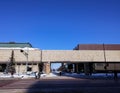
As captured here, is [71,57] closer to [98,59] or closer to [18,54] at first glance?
[98,59]

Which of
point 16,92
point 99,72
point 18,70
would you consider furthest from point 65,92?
point 18,70

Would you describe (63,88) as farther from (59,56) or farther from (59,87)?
(59,56)

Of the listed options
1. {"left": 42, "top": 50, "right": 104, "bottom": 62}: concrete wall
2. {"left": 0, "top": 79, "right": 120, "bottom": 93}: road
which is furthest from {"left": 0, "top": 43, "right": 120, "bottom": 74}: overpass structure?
{"left": 0, "top": 79, "right": 120, "bottom": 93}: road

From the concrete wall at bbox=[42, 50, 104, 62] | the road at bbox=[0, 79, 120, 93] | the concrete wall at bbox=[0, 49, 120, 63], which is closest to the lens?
the road at bbox=[0, 79, 120, 93]

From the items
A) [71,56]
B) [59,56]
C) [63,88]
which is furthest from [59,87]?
[71,56]

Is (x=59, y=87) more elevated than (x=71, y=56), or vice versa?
(x=71, y=56)

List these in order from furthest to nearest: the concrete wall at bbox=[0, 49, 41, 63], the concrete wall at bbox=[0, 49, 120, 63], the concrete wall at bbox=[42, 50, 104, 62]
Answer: the concrete wall at bbox=[42, 50, 104, 62] < the concrete wall at bbox=[0, 49, 120, 63] < the concrete wall at bbox=[0, 49, 41, 63]

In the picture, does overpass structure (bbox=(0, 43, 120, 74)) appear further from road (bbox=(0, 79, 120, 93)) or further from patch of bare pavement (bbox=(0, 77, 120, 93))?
road (bbox=(0, 79, 120, 93))

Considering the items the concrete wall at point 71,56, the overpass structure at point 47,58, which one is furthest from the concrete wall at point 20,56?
the concrete wall at point 71,56

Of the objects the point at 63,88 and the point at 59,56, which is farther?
the point at 59,56

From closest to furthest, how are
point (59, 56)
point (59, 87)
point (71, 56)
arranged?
point (59, 87) → point (59, 56) → point (71, 56)

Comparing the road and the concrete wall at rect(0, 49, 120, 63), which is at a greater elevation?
the concrete wall at rect(0, 49, 120, 63)

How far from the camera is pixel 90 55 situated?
311ft

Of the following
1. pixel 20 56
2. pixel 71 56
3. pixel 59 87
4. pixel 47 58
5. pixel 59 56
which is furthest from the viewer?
pixel 71 56
